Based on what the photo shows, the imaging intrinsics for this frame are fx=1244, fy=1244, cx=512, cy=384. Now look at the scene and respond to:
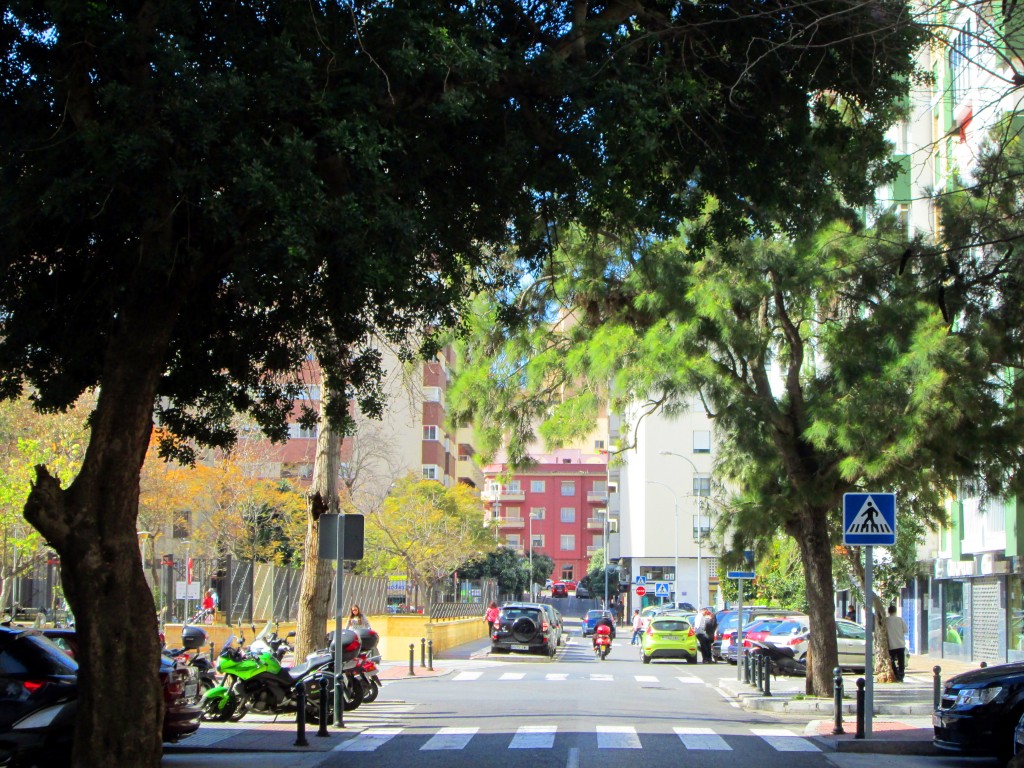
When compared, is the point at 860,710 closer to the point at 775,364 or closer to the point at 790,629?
the point at 775,364

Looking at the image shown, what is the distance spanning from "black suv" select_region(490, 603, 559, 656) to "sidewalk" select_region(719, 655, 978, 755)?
32.3ft

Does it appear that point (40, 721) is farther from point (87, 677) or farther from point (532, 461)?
point (532, 461)

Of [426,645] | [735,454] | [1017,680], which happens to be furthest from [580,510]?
[1017,680]

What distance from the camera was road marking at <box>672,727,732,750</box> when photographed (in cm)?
1528

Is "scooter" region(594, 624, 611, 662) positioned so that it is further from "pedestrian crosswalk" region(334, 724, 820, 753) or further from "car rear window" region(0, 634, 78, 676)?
"car rear window" region(0, 634, 78, 676)

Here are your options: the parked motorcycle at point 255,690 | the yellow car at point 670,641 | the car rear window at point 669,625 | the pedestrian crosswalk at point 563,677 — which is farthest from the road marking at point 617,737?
the car rear window at point 669,625

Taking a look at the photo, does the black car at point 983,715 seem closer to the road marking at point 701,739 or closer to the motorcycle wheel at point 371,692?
the road marking at point 701,739

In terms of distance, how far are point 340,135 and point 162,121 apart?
1.42 m

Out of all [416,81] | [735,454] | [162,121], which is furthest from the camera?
[735,454]

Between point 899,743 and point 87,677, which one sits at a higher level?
point 87,677

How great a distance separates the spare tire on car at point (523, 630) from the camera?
38750mm

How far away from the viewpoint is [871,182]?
1486 cm

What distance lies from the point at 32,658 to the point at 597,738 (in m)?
7.04

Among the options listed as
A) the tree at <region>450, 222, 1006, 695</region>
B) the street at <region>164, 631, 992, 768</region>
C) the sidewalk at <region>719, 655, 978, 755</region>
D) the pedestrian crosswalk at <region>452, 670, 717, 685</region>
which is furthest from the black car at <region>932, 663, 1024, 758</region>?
the pedestrian crosswalk at <region>452, 670, 717, 685</region>
